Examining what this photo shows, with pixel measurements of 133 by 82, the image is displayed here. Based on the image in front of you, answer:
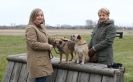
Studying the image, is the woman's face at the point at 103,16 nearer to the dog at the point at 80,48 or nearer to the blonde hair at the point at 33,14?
the dog at the point at 80,48

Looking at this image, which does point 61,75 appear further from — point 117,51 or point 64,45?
point 117,51

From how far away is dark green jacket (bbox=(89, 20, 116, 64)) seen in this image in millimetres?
6520

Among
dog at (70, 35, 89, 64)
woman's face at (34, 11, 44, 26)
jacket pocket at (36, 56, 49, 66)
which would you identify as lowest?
jacket pocket at (36, 56, 49, 66)

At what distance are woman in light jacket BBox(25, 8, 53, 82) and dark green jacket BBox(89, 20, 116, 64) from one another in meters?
0.87

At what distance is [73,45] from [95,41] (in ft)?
1.30

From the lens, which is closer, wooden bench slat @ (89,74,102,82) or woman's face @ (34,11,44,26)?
woman's face @ (34,11,44,26)

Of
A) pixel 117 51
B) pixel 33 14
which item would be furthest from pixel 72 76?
pixel 117 51

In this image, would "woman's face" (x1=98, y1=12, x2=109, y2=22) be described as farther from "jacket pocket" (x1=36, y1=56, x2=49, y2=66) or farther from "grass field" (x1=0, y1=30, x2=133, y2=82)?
"grass field" (x1=0, y1=30, x2=133, y2=82)

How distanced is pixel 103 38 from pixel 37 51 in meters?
1.14

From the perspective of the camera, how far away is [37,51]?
20.6ft

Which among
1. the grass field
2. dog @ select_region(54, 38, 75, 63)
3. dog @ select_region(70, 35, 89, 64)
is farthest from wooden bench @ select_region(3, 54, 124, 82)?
the grass field

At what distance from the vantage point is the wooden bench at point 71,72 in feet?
20.2

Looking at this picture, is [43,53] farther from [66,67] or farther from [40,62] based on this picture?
[66,67]

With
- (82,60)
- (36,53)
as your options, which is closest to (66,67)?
(82,60)
